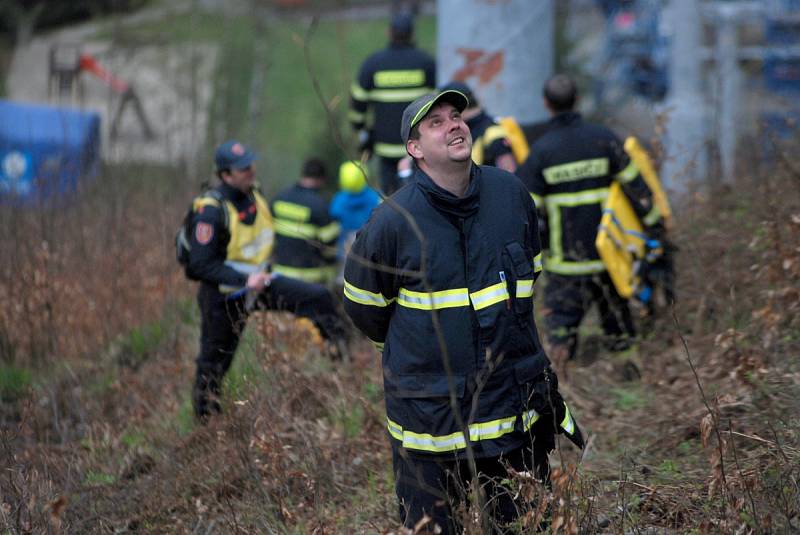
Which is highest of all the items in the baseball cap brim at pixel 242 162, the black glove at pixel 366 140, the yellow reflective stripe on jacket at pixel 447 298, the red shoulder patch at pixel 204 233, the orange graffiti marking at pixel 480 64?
A: the orange graffiti marking at pixel 480 64

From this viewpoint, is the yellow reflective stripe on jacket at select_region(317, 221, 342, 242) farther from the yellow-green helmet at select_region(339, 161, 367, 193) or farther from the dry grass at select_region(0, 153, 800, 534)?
the dry grass at select_region(0, 153, 800, 534)

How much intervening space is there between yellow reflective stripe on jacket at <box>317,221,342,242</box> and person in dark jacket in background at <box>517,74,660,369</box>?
10.4 ft

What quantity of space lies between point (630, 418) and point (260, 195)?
8.99ft

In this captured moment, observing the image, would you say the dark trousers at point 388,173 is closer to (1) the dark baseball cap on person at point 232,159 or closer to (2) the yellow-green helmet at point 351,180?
(2) the yellow-green helmet at point 351,180

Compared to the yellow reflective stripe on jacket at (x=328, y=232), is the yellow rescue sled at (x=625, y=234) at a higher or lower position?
higher

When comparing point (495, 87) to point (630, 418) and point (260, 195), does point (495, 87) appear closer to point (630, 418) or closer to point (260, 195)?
point (260, 195)

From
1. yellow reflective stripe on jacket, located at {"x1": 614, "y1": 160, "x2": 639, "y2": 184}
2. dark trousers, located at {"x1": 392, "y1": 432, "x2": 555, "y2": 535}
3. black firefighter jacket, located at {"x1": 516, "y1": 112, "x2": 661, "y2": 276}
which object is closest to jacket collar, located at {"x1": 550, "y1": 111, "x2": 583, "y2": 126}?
black firefighter jacket, located at {"x1": 516, "y1": 112, "x2": 661, "y2": 276}

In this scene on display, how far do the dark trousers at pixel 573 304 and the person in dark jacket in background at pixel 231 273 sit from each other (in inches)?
53.2

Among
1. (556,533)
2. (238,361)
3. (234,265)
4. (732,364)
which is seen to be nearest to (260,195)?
Answer: (234,265)

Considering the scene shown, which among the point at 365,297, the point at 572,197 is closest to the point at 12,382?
the point at 572,197

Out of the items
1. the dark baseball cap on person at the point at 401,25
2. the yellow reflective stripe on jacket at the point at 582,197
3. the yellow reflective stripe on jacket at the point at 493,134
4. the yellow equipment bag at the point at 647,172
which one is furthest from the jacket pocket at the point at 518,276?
the dark baseball cap on person at the point at 401,25

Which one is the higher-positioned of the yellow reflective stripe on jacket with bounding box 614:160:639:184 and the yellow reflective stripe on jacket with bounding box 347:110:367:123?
the yellow reflective stripe on jacket with bounding box 347:110:367:123

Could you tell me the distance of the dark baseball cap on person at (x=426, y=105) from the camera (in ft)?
12.9

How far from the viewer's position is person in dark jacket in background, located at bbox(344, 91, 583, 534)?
12.7 ft
